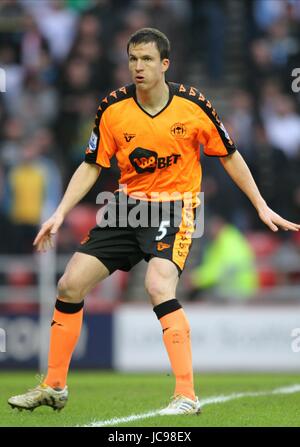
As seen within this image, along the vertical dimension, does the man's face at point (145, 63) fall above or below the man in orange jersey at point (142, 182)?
above

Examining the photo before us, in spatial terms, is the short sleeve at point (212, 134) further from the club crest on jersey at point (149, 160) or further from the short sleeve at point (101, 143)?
the short sleeve at point (101, 143)

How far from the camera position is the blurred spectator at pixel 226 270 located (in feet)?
48.4

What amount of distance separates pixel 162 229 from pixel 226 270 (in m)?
7.08

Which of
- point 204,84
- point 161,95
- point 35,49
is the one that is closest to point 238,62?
point 204,84

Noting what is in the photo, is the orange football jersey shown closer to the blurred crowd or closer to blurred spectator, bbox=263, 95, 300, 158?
the blurred crowd

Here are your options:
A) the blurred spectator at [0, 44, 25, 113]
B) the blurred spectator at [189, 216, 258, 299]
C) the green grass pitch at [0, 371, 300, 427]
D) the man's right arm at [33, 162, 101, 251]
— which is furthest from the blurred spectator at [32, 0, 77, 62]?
the man's right arm at [33, 162, 101, 251]

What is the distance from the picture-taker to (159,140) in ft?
25.7

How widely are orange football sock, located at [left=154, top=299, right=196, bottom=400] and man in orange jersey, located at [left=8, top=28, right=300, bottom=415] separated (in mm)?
137

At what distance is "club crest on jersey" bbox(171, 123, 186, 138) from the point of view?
25.8 ft

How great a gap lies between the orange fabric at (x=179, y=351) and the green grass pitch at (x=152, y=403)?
0.76ft

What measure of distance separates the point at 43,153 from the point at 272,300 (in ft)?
11.8

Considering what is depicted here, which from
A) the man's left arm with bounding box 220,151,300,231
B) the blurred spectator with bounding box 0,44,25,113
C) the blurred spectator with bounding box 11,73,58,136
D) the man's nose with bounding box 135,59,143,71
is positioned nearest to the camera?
the man's nose with bounding box 135,59,143,71

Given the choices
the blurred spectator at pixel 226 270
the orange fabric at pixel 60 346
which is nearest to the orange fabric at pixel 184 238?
the orange fabric at pixel 60 346
